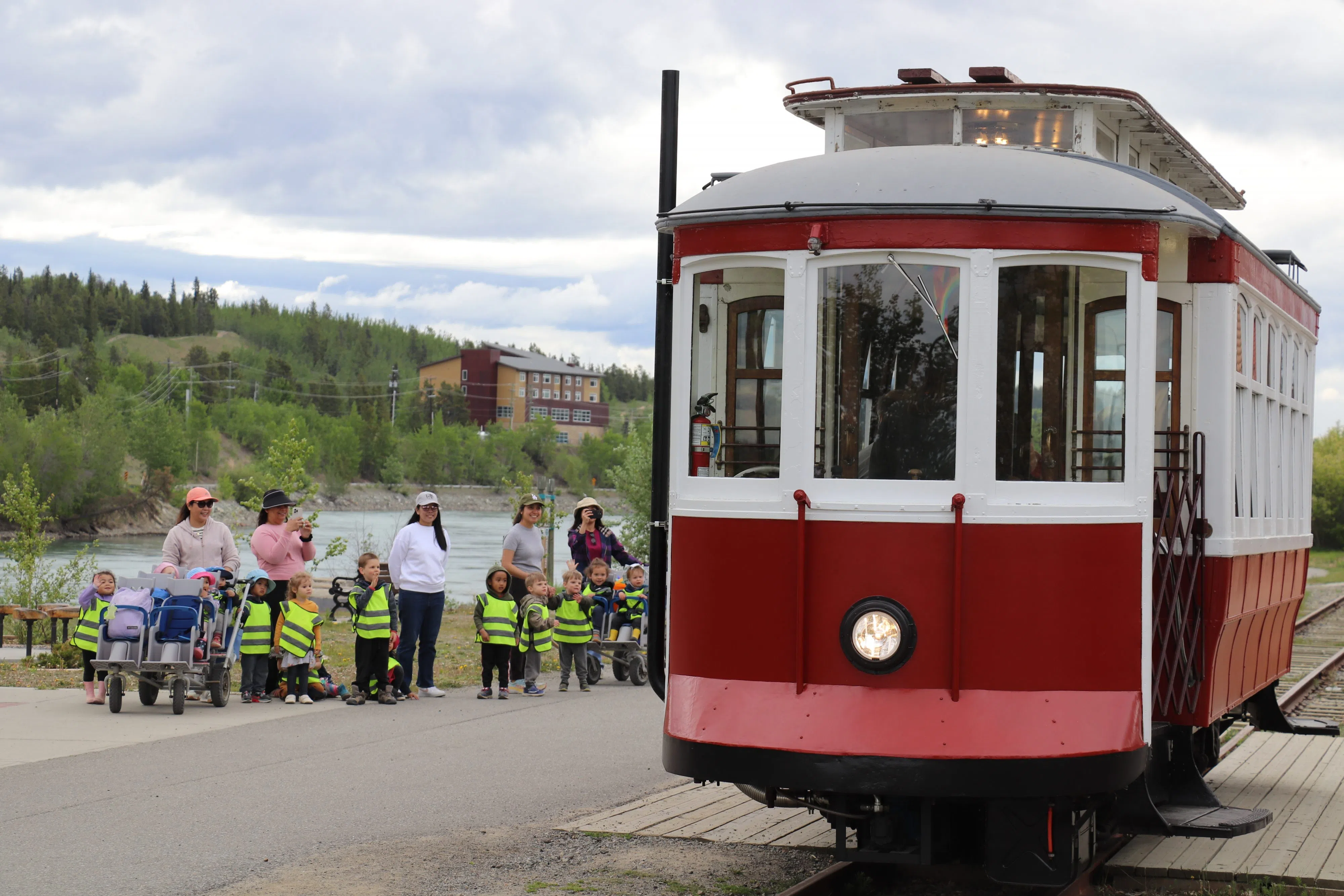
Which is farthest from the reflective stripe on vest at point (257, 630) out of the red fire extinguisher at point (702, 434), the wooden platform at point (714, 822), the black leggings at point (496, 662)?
the red fire extinguisher at point (702, 434)

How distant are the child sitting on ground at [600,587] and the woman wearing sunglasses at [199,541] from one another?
2.87 m

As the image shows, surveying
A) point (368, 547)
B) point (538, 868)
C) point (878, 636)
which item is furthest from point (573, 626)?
point (368, 547)

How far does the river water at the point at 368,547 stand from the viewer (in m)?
36.2

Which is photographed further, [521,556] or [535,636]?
Result: [521,556]

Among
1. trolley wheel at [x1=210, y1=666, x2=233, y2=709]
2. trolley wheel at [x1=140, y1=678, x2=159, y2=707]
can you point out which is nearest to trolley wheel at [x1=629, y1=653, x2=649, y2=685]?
trolley wheel at [x1=210, y1=666, x2=233, y2=709]

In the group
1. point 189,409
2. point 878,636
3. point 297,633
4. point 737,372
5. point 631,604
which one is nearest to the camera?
point 878,636

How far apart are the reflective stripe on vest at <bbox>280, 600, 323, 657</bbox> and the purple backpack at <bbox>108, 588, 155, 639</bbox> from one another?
3.26ft

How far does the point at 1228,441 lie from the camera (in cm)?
664

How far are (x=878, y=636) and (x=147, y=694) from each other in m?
7.65

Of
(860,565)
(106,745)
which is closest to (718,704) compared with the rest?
(860,565)

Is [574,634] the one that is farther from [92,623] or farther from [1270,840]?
[1270,840]

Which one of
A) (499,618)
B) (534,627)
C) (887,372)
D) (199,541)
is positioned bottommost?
(534,627)

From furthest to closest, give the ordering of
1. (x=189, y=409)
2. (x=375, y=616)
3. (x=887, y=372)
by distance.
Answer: (x=189, y=409), (x=375, y=616), (x=887, y=372)

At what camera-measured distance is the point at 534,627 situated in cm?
1270
